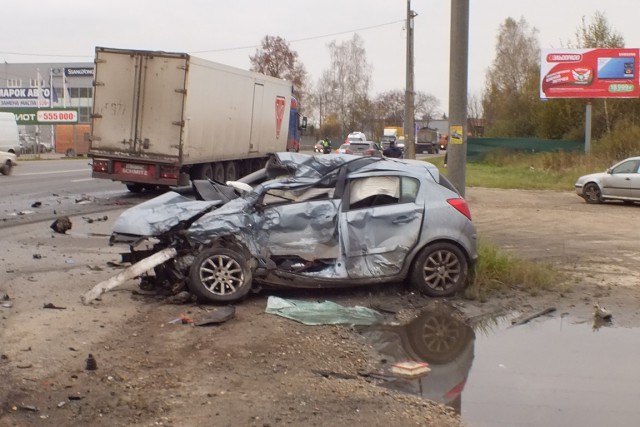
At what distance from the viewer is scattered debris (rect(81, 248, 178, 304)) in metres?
7.95

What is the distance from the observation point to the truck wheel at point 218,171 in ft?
72.7

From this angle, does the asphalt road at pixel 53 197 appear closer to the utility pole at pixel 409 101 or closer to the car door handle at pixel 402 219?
the car door handle at pixel 402 219

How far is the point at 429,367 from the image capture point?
6.66 meters

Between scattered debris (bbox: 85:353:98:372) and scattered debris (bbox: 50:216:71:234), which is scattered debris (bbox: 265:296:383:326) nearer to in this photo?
scattered debris (bbox: 85:353:98:372)

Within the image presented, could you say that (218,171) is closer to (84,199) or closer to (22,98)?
(84,199)

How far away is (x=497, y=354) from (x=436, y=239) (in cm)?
200

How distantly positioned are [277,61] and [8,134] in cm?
4302

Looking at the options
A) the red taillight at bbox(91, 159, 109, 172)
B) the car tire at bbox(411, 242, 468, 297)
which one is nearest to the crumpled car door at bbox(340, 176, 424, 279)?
the car tire at bbox(411, 242, 468, 297)

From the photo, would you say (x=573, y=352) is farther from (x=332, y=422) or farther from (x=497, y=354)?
(x=332, y=422)

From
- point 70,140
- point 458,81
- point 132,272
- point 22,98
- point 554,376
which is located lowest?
point 554,376

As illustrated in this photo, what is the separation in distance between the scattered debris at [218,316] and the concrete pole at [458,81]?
6.35m

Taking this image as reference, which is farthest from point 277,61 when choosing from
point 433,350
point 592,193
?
point 433,350

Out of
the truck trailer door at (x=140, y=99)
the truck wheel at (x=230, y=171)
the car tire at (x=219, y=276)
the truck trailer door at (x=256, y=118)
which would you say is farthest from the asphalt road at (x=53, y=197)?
the car tire at (x=219, y=276)

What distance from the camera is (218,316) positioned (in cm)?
775
